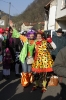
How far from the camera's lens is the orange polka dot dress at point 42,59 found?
6.43m

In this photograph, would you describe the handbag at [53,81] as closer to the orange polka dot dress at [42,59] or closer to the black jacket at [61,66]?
the orange polka dot dress at [42,59]

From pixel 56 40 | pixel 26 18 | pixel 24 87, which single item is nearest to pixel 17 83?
pixel 24 87

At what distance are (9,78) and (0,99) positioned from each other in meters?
2.47

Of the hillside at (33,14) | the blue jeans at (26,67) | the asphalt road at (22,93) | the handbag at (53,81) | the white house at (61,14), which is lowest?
the asphalt road at (22,93)

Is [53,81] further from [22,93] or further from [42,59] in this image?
[22,93]

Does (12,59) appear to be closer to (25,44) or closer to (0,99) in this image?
(25,44)

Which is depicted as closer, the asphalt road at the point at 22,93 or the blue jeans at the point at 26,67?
the asphalt road at the point at 22,93

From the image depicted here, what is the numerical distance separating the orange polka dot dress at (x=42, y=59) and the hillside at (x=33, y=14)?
5733 cm

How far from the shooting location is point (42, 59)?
6.49m

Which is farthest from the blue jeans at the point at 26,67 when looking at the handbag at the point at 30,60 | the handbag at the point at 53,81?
the handbag at the point at 53,81

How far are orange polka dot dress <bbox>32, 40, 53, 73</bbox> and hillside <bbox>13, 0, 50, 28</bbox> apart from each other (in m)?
57.3

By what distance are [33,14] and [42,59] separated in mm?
62222

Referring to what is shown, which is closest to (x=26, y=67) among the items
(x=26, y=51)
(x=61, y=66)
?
(x=26, y=51)

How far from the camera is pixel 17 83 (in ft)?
24.9
